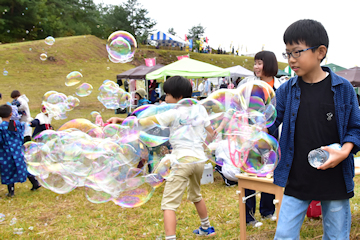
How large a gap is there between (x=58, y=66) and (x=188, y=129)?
22676 millimetres

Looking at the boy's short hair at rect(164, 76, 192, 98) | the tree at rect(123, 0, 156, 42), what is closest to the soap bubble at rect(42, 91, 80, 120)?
the boy's short hair at rect(164, 76, 192, 98)

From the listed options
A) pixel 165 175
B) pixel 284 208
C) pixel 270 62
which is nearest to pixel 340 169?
pixel 284 208

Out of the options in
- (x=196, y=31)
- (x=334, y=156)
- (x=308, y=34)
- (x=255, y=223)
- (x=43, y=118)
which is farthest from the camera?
(x=196, y=31)

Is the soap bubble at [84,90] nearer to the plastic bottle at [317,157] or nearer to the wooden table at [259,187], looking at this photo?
the wooden table at [259,187]

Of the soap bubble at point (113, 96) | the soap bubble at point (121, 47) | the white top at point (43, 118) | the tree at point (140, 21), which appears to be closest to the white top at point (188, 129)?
the soap bubble at point (121, 47)

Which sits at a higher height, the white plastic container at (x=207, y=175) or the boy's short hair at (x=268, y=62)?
the boy's short hair at (x=268, y=62)

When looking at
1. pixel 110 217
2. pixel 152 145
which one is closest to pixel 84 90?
pixel 110 217

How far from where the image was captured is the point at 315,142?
155cm

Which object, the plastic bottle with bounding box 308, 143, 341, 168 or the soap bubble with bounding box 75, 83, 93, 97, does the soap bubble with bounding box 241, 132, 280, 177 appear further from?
the soap bubble with bounding box 75, 83, 93, 97

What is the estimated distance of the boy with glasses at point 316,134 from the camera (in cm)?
151

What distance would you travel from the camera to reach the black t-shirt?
153 centimetres

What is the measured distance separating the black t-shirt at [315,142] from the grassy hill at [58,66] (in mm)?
12425

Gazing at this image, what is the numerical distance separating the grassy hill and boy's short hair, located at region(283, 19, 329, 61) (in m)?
12.5

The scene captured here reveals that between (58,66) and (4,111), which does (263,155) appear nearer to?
(4,111)
